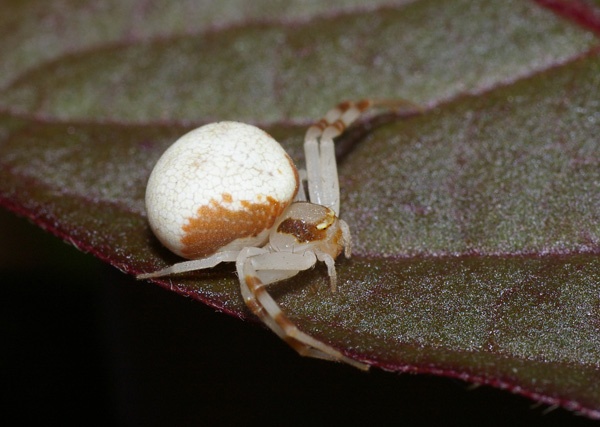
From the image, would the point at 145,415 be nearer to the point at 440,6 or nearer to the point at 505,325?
the point at 505,325

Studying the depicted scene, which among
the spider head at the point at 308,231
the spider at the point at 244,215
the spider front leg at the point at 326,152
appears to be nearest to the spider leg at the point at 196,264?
the spider at the point at 244,215

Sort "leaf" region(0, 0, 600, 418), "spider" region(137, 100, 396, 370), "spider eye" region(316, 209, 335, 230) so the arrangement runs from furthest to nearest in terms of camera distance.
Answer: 1. "spider eye" region(316, 209, 335, 230)
2. "spider" region(137, 100, 396, 370)
3. "leaf" region(0, 0, 600, 418)

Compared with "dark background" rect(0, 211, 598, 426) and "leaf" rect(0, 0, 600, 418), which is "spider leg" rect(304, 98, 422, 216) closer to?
"leaf" rect(0, 0, 600, 418)

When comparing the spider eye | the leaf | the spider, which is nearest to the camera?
the leaf

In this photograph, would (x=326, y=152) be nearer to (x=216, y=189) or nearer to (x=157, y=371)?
(x=216, y=189)

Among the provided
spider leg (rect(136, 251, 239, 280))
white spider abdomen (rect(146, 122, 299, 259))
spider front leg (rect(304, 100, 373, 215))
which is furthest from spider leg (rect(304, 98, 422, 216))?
spider leg (rect(136, 251, 239, 280))

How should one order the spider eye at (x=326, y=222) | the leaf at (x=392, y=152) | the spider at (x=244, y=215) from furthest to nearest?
the spider eye at (x=326, y=222) → the spider at (x=244, y=215) → the leaf at (x=392, y=152)

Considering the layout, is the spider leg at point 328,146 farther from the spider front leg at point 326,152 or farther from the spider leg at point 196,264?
the spider leg at point 196,264
